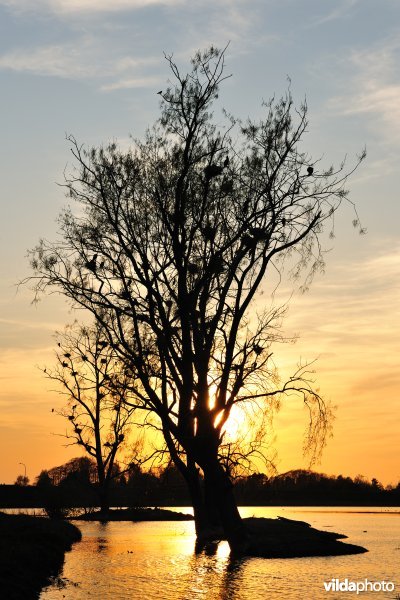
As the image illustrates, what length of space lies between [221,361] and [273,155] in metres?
8.23

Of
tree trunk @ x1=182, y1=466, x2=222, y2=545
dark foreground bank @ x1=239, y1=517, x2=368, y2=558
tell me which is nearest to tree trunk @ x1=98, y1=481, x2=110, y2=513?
tree trunk @ x1=182, y1=466, x2=222, y2=545

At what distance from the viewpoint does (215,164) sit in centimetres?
3391

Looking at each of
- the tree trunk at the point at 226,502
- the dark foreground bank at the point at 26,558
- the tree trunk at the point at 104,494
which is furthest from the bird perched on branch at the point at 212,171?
the tree trunk at the point at 104,494

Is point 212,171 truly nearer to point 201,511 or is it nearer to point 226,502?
point 226,502

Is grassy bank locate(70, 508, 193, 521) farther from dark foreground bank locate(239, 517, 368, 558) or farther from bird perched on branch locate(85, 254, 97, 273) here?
bird perched on branch locate(85, 254, 97, 273)

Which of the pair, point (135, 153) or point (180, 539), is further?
point (180, 539)

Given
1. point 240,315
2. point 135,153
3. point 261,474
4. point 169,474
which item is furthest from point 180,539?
point 135,153

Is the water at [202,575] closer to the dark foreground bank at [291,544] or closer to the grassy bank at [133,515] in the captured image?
the dark foreground bank at [291,544]

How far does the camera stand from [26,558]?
26.4 metres

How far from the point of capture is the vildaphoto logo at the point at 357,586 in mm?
25188

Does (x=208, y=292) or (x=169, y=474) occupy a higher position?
(x=208, y=292)

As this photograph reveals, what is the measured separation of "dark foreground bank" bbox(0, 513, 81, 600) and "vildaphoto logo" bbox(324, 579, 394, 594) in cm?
845

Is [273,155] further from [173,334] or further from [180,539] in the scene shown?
[180,539]

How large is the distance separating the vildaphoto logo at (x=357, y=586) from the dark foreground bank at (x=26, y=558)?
845 centimetres
